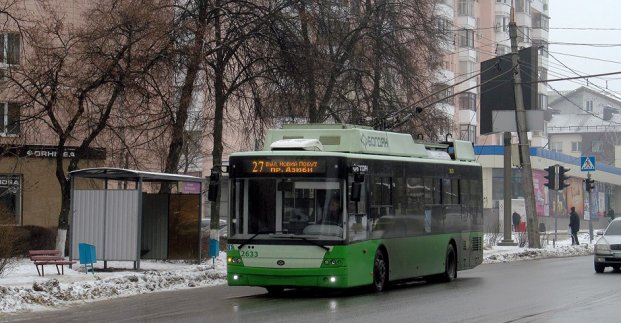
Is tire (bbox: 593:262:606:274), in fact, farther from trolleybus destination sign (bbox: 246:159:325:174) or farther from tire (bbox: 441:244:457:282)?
trolleybus destination sign (bbox: 246:159:325:174)

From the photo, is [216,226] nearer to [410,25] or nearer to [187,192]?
[187,192]

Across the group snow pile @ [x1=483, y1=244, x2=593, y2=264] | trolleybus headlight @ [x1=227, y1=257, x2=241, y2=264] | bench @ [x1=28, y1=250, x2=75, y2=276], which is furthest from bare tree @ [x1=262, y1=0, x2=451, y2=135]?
trolleybus headlight @ [x1=227, y1=257, x2=241, y2=264]

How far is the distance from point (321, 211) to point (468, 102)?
70.2 meters

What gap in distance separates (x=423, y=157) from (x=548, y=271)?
752 centimetres

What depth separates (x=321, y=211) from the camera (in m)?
18.9

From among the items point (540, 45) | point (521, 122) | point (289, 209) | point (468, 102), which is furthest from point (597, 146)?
point (289, 209)

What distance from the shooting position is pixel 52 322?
15.4 m

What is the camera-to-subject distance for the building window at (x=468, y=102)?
86.6 m

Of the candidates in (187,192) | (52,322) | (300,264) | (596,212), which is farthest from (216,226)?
(596,212)

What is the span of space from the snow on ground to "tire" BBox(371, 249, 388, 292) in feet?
15.6

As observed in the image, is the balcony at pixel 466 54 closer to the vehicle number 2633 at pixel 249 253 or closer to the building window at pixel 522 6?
the building window at pixel 522 6

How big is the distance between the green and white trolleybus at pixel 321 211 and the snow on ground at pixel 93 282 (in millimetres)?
2832

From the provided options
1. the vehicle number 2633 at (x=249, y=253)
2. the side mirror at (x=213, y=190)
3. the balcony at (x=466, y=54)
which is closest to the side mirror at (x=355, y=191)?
the vehicle number 2633 at (x=249, y=253)

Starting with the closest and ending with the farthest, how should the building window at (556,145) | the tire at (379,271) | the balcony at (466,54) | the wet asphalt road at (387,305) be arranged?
the wet asphalt road at (387,305) < the tire at (379,271) < the balcony at (466,54) < the building window at (556,145)
